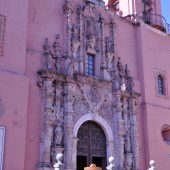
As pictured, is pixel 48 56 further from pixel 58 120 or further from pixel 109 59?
pixel 109 59

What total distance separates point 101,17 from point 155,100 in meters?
4.57

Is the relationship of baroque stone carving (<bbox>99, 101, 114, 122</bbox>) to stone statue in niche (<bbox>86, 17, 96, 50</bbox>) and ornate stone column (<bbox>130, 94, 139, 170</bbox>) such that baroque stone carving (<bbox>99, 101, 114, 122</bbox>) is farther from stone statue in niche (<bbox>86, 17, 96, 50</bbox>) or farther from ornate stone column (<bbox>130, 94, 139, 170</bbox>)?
stone statue in niche (<bbox>86, 17, 96, 50</bbox>)

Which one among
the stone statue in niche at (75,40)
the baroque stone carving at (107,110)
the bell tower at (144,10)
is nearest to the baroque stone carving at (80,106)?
the baroque stone carving at (107,110)

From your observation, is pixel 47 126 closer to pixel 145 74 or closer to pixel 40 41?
pixel 40 41

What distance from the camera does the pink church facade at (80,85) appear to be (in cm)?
1274

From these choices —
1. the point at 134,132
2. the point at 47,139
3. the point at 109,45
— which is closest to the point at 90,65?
the point at 109,45

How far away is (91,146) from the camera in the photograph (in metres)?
14.9

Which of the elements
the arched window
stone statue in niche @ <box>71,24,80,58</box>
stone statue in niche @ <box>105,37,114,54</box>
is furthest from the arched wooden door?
the arched window

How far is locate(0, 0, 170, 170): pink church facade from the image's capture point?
12742 mm

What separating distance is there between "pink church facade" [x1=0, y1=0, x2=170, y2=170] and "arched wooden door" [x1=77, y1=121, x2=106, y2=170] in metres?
0.04

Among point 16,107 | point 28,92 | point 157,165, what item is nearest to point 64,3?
point 28,92

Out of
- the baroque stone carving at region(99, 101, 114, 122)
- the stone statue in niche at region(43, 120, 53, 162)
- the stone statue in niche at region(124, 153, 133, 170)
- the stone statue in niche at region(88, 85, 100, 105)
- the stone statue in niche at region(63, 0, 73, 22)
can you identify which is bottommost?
the stone statue in niche at region(124, 153, 133, 170)

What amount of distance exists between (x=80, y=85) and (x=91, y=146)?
2.44 m

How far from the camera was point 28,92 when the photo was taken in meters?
13.3
